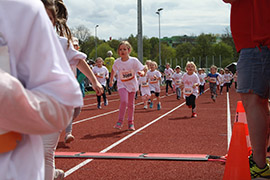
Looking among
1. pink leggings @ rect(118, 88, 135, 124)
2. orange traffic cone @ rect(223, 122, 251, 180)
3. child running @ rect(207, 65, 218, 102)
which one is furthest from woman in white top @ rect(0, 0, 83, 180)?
child running @ rect(207, 65, 218, 102)

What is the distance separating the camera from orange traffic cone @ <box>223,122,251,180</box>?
131 inches

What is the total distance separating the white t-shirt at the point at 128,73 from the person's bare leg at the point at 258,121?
19.5 ft

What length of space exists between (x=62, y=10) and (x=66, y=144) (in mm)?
3435

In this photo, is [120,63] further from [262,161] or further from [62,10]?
[262,161]

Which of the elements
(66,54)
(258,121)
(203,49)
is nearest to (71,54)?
(66,54)

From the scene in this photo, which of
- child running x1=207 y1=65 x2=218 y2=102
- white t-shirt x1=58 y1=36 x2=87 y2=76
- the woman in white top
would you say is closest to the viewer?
the woman in white top

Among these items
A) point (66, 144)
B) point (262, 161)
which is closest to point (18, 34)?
point (262, 161)

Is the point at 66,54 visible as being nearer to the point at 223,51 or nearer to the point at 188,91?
the point at 188,91

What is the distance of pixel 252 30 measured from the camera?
3305mm

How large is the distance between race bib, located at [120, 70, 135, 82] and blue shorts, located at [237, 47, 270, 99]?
597cm

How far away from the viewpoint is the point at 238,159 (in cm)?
340

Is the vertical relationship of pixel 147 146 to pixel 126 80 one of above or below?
below

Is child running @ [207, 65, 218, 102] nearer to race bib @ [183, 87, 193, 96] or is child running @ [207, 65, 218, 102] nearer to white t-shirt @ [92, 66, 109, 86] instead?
white t-shirt @ [92, 66, 109, 86]

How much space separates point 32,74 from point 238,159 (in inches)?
98.2
